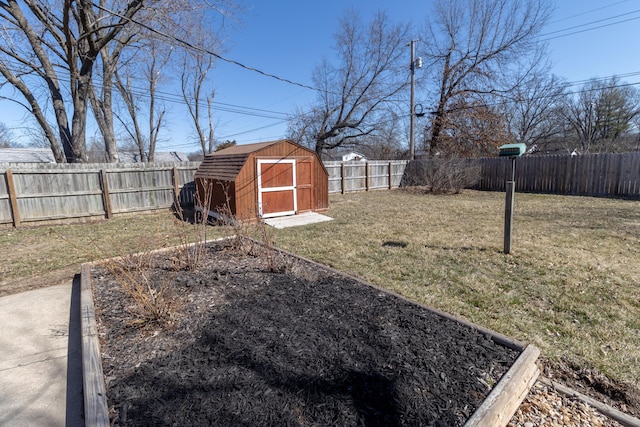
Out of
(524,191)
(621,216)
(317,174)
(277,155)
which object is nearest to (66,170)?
(277,155)

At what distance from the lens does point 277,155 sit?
871cm

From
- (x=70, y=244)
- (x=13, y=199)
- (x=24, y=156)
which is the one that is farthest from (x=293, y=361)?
(x=24, y=156)

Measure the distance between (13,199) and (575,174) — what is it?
19.1 metres

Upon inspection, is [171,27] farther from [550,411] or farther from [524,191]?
[524,191]

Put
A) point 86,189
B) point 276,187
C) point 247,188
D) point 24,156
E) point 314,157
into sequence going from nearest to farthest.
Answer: point 247,188 < point 276,187 < point 86,189 < point 314,157 < point 24,156

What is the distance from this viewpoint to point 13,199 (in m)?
7.97

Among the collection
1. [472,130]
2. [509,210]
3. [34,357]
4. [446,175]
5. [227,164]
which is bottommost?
[34,357]

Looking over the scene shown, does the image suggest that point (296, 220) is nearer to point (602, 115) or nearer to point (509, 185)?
point (509, 185)

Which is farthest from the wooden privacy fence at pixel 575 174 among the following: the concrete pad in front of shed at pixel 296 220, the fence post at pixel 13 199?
the fence post at pixel 13 199

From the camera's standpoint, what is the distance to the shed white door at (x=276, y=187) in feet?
27.9

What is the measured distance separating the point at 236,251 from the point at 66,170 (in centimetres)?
714

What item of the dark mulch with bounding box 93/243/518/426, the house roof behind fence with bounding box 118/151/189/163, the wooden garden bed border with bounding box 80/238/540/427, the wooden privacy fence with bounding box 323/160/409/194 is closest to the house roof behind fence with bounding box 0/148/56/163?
the house roof behind fence with bounding box 118/151/189/163

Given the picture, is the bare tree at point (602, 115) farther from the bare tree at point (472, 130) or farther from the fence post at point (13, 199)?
the fence post at point (13, 199)

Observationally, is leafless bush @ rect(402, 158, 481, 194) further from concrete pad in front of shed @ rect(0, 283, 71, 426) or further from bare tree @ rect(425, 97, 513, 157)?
concrete pad in front of shed @ rect(0, 283, 71, 426)
